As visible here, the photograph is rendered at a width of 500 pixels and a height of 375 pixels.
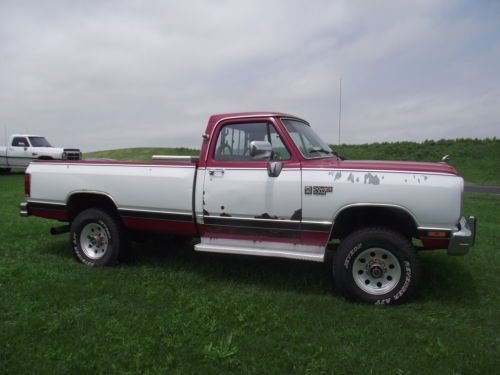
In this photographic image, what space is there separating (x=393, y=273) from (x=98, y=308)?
3.11 metres

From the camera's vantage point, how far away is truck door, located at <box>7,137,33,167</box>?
65.5 feet

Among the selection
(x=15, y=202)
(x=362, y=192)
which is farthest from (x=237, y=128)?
(x=15, y=202)

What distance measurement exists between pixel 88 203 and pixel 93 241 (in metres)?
0.55

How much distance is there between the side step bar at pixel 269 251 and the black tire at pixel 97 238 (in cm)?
131

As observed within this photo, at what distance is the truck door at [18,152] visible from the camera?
65.5 feet

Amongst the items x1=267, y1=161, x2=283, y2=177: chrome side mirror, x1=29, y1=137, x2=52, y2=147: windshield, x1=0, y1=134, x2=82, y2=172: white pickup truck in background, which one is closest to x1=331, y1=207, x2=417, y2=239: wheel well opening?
x1=267, y1=161, x2=283, y2=177: chrome side mirror

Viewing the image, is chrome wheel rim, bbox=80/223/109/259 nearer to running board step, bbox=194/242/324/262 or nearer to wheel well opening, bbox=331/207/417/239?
running board step, bbox=194/242/324/262

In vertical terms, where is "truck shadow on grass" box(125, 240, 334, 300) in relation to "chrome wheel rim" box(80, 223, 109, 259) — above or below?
below

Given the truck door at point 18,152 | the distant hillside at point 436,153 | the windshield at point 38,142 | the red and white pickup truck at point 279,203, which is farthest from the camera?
the distant hillside at point 436,153

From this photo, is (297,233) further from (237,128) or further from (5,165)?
(5,165)

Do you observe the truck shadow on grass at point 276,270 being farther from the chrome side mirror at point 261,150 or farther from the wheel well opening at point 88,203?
the chrome side mirror at point 261,150

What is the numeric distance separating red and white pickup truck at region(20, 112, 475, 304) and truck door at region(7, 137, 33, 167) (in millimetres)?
16560

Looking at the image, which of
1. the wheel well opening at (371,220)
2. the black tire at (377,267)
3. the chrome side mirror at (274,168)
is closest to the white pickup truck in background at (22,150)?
the chrome side mirror at (274,168)

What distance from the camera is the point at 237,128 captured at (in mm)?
4973
